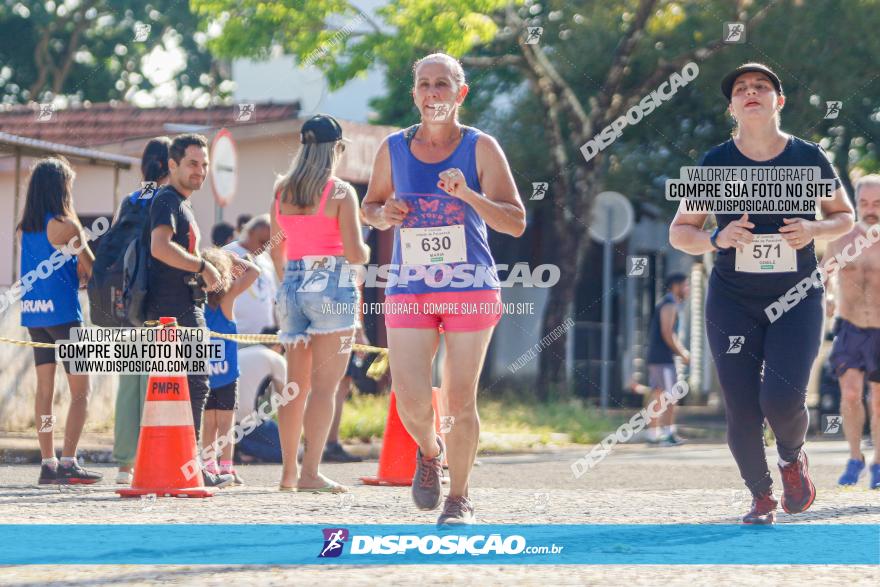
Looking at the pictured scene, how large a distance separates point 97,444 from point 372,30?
7.29 meters

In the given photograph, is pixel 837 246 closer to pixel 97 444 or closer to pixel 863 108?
pixel 97 444

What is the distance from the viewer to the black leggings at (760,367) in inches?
266

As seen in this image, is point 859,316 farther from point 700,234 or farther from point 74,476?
point 74,476

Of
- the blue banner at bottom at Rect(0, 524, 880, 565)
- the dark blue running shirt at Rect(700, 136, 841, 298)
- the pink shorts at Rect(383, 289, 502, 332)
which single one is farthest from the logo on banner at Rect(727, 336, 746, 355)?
the pink shorts at Rect(383, 289, 502, 332)

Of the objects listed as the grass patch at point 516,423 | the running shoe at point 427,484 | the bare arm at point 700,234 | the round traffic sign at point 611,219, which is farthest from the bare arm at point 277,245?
the round traffic sign at point 611,219

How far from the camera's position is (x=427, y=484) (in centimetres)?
Result: 682

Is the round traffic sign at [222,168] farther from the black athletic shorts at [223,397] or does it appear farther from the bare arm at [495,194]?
the bare arm at [495,194]

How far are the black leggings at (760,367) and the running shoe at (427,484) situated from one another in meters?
1.30

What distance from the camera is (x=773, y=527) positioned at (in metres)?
6.83

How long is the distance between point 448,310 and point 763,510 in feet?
5.44

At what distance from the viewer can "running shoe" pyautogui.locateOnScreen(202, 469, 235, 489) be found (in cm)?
923

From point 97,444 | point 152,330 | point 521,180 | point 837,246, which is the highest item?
point 521,180

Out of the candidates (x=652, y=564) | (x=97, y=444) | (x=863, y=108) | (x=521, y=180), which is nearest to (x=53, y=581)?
(x=652, y=564)

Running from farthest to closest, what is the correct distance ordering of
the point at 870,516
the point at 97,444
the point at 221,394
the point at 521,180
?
1. the point at 521,180
2. the point at 97,444
3. the point at 221,394
4. the point at 870,516
